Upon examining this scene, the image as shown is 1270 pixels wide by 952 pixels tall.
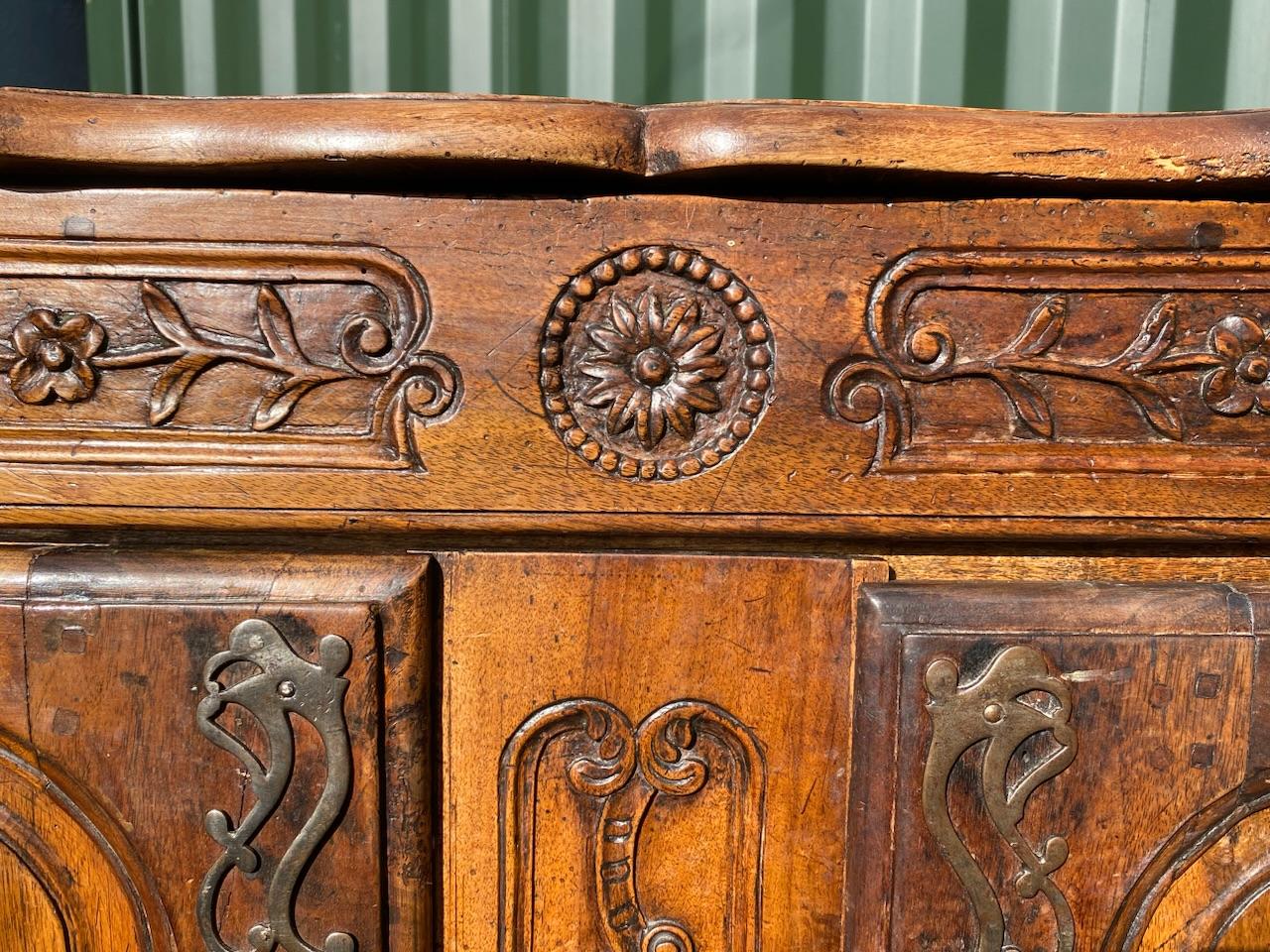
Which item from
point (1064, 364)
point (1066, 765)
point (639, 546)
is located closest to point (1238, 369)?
point (1064, 364)

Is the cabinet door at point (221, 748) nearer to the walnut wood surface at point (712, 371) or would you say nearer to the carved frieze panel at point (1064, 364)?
the walnut wood surface at point (712, 371)

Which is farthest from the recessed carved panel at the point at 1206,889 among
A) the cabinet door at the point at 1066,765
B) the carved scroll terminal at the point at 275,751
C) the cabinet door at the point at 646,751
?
the carved scroll terminal at the point at 275,751

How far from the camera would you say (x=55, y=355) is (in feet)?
1.65

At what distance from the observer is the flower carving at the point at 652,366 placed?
51cm

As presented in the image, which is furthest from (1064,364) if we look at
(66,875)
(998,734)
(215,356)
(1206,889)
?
(66,875)

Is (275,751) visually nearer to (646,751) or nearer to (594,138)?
(646,751)

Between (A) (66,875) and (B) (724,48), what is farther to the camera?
(B) (724,48)

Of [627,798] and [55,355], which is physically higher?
[55,355]

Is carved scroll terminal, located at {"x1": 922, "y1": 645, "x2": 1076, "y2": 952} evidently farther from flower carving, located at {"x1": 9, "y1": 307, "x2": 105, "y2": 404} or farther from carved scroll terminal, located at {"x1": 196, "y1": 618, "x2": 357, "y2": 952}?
flower carving, located at {"x1": 9, "y1": 307, "x2": 105, "y2": 404}

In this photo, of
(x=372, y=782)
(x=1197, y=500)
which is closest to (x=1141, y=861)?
(x=1197, y=500)

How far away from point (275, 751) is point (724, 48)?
0.88 m

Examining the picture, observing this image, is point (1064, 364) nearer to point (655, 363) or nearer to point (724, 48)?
point (655, 363)

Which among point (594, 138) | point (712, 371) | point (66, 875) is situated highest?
point (594, 138)

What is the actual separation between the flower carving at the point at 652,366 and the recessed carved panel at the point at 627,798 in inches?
6.6
